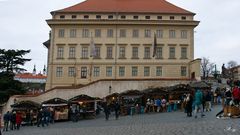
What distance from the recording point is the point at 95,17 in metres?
66.9

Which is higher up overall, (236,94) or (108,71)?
(108,71)

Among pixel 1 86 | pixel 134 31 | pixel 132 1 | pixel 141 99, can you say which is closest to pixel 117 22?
pixel 134 31

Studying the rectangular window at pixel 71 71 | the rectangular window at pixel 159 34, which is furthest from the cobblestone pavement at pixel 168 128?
the rectangular window at pixel 159 34

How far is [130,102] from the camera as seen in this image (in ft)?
130

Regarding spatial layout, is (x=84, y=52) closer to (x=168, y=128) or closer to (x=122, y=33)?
(x=122, y=33)

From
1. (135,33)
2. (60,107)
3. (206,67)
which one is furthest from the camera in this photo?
(206,67)

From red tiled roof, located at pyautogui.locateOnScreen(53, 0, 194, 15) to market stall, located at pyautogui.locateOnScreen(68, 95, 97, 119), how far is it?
29.9 metres

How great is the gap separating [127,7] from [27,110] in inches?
1404

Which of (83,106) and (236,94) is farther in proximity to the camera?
(83,106)

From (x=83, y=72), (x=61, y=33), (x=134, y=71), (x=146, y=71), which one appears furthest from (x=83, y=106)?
(x=61, y=33)

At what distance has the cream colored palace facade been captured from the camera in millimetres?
65875

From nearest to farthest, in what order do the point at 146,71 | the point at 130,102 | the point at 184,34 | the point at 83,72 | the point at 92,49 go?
1. the point at 130,102
2. the point at 92,49
3. the point at 83,72
4. the point at 146,71
5. the point at 184,34

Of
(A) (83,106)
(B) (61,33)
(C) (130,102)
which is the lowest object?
(A) (83,106)

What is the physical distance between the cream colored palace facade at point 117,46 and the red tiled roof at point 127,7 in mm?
800
